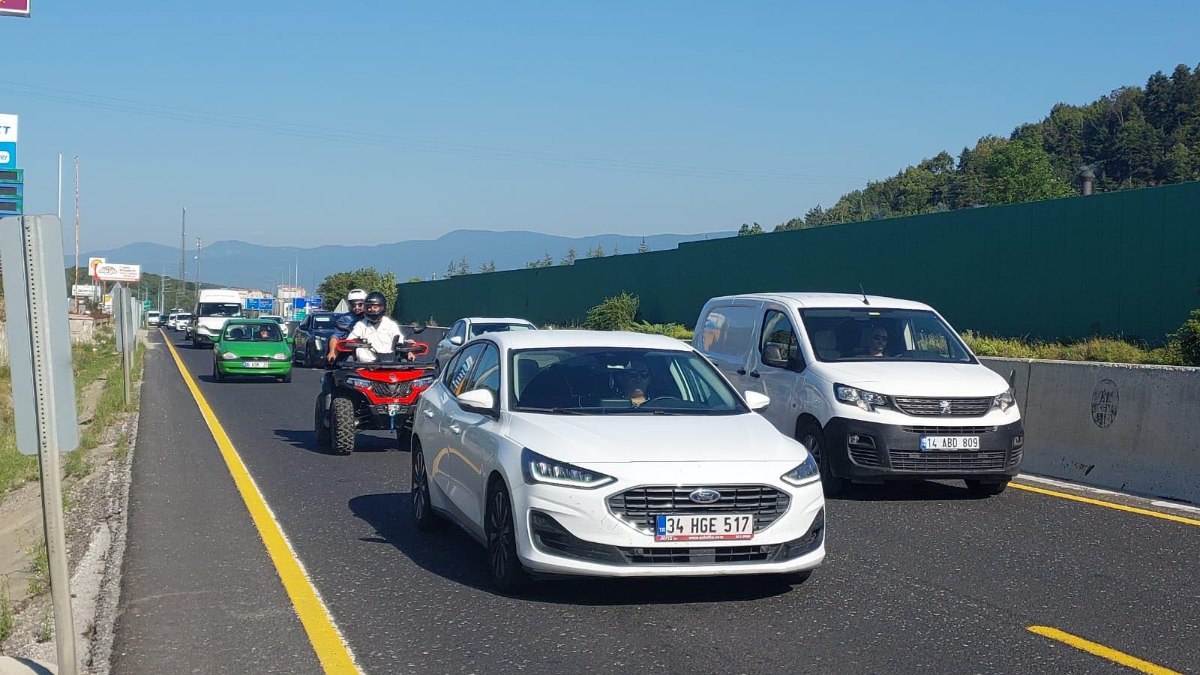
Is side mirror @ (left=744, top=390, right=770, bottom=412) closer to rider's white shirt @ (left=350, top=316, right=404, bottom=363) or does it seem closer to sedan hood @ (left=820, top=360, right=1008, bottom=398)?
sedan hood @ (left=820, top=360, right=1008, bottom=398)

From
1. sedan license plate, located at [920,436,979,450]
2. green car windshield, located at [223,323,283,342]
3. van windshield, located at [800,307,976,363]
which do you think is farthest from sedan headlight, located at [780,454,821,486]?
green car windshield, located at [223,323,283,342]

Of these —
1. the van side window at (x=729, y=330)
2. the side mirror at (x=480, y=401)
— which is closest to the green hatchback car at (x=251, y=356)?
the van side window at (x=729, y=330)

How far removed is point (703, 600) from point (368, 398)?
8150mm

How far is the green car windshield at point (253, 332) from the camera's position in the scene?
3187 centimetres

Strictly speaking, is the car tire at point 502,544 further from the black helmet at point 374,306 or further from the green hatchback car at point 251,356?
the green hatchback car at point 251,356

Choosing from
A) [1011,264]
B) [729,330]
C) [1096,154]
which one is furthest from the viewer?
[1096,154]

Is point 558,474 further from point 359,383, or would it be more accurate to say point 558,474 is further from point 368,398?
point 359,383

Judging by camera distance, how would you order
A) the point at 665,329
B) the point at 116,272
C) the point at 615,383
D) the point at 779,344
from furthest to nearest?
the point at 116,272, the point at 665,329, the point at 779,344, the point at 615,383

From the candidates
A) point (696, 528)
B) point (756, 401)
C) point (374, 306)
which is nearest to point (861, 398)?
point (756, 401)

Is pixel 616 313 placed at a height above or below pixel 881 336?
below

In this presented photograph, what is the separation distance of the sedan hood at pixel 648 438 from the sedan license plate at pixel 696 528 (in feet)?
1.01

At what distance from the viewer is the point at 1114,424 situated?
Result: 12047 millimetres

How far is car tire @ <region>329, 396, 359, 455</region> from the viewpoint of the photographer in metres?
14.5

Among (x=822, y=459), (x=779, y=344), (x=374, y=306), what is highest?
(x=374, y=306)
